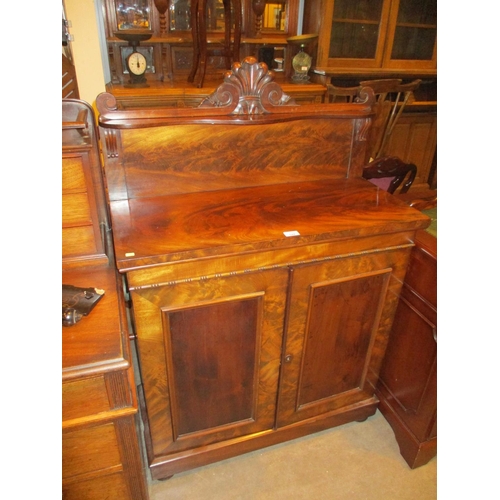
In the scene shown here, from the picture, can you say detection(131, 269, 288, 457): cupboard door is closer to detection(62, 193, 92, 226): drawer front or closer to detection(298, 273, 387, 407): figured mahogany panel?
detection(298, 273, 387, 407): figured mahogany panel

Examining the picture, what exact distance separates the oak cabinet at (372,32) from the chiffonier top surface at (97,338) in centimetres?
244

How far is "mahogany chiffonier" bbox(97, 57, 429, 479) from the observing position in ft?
3.25

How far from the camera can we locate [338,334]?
49.9 inches

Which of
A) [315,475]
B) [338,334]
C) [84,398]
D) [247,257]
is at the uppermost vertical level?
[247,257]

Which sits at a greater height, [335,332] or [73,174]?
[73,174]

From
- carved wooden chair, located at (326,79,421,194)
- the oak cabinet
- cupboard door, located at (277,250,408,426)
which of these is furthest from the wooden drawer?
the oak cabinet

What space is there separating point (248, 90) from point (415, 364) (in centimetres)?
106

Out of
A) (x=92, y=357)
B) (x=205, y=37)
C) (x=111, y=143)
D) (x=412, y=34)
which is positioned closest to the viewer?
(x=92, y=357)

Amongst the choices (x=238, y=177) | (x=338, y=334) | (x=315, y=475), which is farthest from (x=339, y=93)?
(x=315, y=475)

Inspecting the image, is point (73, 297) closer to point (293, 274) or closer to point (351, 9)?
point (293, 274)

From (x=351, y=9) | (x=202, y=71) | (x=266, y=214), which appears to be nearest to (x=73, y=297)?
(x=266, y=214)

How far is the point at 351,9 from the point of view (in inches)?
106

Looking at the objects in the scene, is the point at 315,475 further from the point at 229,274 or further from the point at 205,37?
the point at 205,37

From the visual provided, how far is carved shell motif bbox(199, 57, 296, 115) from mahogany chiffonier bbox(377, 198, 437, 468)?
2.06ft
